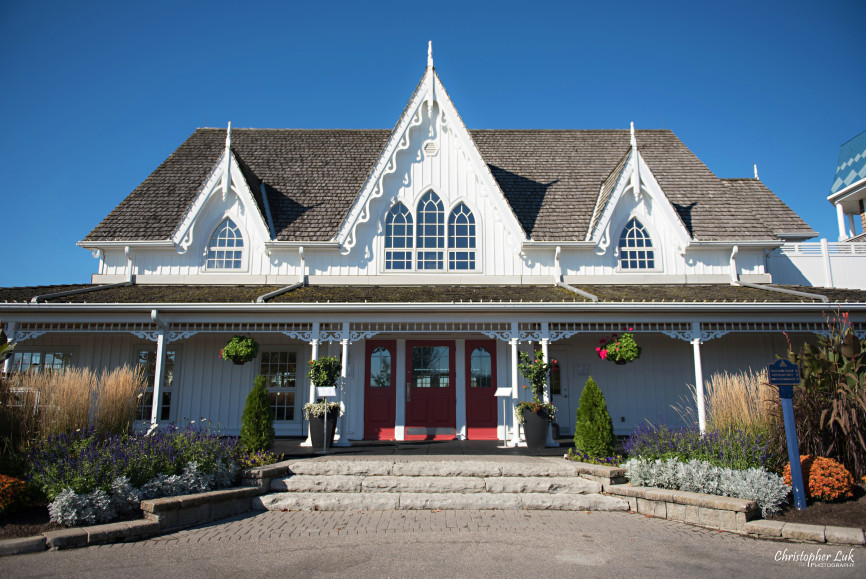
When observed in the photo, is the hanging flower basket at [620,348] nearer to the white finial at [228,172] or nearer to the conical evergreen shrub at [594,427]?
the conical evergreen shrub at [594,427]

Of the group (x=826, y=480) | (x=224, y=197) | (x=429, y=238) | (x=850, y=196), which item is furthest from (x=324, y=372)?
(x=850, y=196)

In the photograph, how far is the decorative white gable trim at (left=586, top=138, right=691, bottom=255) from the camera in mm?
15242

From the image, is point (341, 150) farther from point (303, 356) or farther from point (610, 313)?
point (610, 313)

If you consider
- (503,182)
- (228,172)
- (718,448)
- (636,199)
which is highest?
(503,182)

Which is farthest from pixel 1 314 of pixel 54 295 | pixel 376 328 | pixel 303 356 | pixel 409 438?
pixel 409 438

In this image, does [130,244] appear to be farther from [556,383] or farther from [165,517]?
[556,383]

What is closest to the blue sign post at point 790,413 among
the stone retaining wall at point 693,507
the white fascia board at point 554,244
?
the stone retaining wall at point 693,507

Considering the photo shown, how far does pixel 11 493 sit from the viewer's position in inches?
271

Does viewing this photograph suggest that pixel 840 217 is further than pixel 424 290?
Yes

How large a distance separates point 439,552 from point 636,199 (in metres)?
12.3

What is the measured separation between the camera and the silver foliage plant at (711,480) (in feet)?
24.3

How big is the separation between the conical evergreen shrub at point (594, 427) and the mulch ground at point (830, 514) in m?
2.89

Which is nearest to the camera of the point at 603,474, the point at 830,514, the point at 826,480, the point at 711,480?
the point at 830,514

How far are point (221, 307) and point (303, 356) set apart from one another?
293 cm
